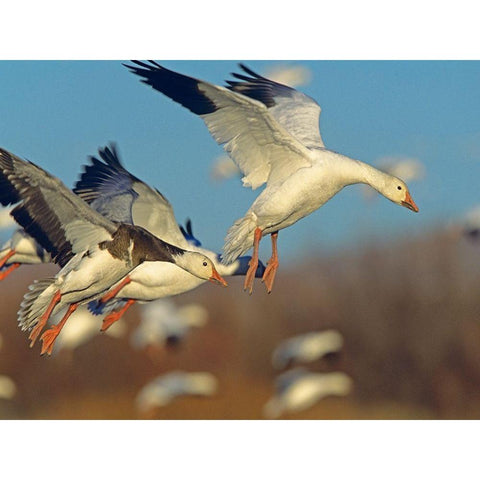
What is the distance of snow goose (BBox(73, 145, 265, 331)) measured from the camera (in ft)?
18.8

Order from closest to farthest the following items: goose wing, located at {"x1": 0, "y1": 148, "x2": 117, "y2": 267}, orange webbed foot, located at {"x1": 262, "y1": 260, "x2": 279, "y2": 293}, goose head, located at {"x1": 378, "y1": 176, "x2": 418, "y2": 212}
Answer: goose wing, located at {"x1": 0, "y1": 148, "x2": 117, "y2": 267}
goose head, located at {"x1": 378, "y1": 176, "x2": 418, "y2": 212}
orange webbed foot, located at {"x1": 262, "y1": 260, "x2": 279, "y2": 293}

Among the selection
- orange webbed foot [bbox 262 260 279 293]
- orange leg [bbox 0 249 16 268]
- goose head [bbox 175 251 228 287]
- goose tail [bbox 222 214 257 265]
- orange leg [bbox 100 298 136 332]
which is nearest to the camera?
goose tail [bbox 222 214 257 265]

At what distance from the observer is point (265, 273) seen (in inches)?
221

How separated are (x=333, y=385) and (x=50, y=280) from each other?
8.46ft

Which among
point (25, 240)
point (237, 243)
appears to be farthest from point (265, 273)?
point (25, 240)

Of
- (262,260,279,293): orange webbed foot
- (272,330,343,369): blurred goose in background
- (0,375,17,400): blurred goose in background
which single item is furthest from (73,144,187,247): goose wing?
(0,375,17,400): blurred goose in background

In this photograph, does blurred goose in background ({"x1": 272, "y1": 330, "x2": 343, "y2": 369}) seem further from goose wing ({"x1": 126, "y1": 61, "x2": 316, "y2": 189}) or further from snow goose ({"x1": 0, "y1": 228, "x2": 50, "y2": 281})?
goose wing ({"x1": 126, "y1": 61, "x2": 316, "y2": 189})

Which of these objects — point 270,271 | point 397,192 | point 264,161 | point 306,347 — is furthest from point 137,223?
point 306,347

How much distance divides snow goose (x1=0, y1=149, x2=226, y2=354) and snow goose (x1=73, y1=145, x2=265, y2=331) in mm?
481

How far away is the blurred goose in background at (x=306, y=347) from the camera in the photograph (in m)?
6.86

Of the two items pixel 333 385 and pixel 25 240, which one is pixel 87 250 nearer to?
pixel 25 240

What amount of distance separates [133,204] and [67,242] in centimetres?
116

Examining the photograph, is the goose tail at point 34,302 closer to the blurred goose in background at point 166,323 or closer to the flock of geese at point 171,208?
the flock of geese at point 171,208

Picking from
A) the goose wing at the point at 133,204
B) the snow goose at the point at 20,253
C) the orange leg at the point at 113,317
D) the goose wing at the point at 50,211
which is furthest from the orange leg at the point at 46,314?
the snow goose at the point at 20,253
